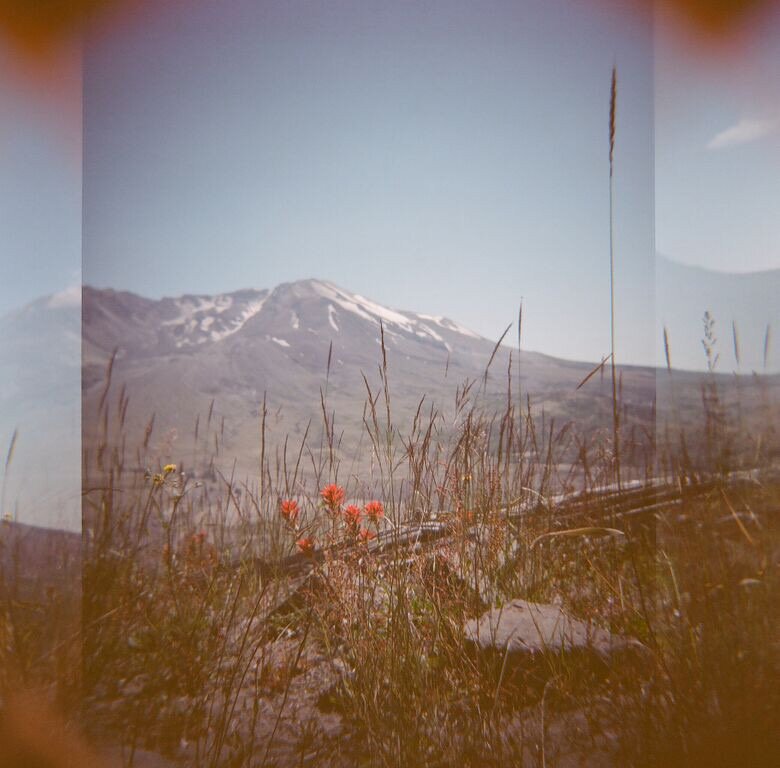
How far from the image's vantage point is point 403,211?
179 centimetres

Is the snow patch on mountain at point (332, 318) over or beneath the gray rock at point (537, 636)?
over

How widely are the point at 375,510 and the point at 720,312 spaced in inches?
39.6

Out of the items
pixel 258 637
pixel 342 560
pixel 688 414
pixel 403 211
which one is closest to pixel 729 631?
pixel 688 414

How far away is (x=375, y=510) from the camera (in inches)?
64.6

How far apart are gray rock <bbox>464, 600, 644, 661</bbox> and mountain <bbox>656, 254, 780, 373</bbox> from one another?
2.31ft

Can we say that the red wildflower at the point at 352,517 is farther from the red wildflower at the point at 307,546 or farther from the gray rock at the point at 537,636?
the gray rock at the point at 537,636

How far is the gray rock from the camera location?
1.42 meters

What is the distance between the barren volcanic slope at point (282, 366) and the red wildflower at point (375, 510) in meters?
0.14

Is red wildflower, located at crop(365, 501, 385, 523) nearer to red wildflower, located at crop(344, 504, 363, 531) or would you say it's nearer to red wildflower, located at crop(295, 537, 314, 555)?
red wildflower, located at crop(344, 504, 363, 531)

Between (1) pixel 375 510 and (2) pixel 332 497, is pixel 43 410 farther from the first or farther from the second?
(1) pixel 375 510

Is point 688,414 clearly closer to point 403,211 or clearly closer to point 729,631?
point 729,631

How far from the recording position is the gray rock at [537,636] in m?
1.42

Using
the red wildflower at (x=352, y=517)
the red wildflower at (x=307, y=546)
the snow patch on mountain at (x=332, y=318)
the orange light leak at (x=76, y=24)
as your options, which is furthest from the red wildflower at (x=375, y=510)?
the orange light leak at (x=76, y=24)

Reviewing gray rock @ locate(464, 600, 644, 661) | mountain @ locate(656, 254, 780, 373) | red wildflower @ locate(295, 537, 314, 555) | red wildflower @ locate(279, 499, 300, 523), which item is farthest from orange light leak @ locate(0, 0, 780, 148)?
gray rock @ locate(464, 600, 644, 661)
